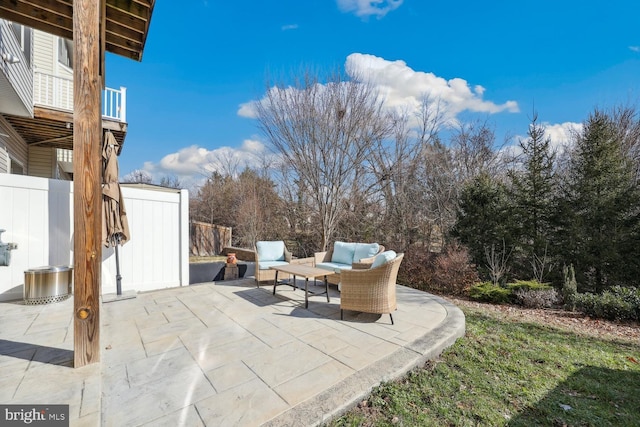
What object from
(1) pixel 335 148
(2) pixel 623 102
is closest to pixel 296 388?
(1) pixel 335 148

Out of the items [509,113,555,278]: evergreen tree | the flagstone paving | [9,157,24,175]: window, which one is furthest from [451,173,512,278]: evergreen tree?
[9,157,24,175]: window

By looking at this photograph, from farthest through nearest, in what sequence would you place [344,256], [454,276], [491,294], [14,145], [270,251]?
[454,276], [14,145], [491,294], [270,251], [344,256]

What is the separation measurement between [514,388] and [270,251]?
4344mm

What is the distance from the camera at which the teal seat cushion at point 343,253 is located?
5.48 meters

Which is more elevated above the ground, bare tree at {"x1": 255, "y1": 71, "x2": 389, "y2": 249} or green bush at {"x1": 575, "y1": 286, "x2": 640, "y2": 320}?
bare tree at {"x1": 255, "y1": 71, "x2": 389, "y2": 249}

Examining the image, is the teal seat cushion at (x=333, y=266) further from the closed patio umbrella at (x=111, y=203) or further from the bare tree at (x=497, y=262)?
the bare tree at (x=497, y=262)

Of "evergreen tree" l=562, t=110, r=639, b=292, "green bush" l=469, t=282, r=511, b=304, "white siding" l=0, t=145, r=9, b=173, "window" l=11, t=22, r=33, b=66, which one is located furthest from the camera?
"evergreen tree" l=562, t=110, r=639, b=292

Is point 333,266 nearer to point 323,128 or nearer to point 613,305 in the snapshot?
point 323,128

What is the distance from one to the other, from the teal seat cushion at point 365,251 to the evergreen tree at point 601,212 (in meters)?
6.14

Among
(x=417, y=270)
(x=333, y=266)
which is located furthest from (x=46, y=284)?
(x=417, y=270)

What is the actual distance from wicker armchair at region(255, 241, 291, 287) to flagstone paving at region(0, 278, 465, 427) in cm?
103

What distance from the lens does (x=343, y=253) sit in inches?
220

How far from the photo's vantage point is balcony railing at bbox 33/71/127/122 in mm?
6352

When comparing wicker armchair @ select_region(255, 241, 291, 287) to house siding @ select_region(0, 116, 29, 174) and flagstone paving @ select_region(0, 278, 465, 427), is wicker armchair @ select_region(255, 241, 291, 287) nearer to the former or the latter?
flagstone paving @ select_region(0, 278, 465, 427)
